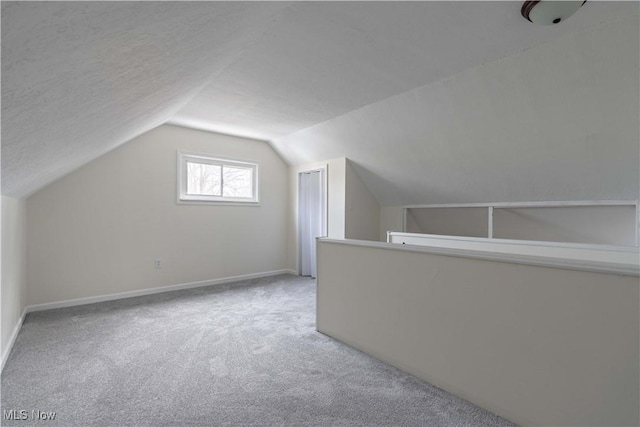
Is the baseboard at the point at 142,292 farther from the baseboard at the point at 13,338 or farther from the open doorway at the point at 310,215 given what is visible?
the open doorway at the point at 310,215

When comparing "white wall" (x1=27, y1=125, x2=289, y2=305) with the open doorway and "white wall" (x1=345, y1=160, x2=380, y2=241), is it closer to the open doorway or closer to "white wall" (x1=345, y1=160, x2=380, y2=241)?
the open doorway

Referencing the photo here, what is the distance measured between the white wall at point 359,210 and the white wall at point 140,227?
1.44 m

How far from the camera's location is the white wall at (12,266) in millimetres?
2174

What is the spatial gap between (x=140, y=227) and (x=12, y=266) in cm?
149

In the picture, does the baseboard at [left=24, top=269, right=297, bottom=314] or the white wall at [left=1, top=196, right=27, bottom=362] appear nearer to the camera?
the white wall at [left=1, top=196, right=27, bottom=362]

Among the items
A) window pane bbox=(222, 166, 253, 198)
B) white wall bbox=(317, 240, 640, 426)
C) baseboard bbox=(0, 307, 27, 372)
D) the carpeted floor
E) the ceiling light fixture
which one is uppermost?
the ceiling light fixture

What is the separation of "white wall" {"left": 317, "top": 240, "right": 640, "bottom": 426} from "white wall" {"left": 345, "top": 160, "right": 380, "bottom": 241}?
93.0 inches

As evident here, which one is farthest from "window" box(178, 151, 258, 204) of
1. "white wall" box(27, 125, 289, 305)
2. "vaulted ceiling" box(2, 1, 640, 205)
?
"vaulted ceiling" box(2, 1, 640, 205)

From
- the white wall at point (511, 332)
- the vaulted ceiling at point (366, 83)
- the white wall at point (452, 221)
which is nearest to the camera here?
the vaulted ceiling at point (366, 83)

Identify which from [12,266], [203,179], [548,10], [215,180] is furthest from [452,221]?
[12,266]

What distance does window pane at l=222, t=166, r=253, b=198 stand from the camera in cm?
483

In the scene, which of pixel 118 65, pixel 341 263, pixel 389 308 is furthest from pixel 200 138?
pixel 389 308

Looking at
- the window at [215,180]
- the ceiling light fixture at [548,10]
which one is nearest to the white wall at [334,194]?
the window at [215,180]

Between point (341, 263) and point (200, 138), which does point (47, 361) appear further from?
point (200, 138)
